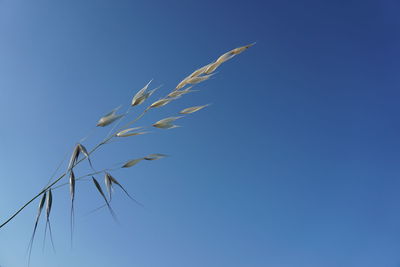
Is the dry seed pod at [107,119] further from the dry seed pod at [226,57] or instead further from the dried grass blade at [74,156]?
the dry seed pod at [226,57]

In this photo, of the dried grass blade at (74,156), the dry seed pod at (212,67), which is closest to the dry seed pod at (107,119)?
the dried grass blade at (74,156)

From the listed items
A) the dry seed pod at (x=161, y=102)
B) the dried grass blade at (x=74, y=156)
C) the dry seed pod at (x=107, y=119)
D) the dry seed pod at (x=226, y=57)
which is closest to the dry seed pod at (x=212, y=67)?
the dry seed pod at (x=226, y=57)

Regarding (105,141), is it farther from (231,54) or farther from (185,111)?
(231,54)

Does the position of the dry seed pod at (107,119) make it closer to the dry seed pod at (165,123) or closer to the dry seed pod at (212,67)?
the dry seed pod at (165,123)

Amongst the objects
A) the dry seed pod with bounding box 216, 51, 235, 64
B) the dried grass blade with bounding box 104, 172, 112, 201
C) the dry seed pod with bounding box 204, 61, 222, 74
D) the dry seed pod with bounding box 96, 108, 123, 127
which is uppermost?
the dry seed pod with bounding box 216, 51, 235, 64

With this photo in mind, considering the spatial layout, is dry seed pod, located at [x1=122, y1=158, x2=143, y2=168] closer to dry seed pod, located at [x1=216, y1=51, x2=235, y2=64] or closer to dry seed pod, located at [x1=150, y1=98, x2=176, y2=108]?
dry seed pod, located at [x1=150, y1=98, x2=176, y2=108]

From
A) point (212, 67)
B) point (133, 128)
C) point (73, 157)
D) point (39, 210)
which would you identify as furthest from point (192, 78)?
point (39, 210)

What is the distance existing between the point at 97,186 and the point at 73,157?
92 mm

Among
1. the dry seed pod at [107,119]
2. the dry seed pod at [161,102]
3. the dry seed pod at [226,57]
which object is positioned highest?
the dry seed pod at [226,57]

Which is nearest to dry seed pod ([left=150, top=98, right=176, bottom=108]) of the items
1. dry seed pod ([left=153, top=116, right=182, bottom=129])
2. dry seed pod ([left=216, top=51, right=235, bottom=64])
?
dry seed pod ([left=153, top=116, right=182, bottom=129])

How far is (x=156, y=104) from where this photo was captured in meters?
0.79

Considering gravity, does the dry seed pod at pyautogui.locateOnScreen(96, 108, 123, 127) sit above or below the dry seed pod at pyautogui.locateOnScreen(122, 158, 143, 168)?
above

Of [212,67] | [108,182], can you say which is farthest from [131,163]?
[212,67]

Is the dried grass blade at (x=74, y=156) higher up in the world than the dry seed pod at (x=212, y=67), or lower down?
lower down
